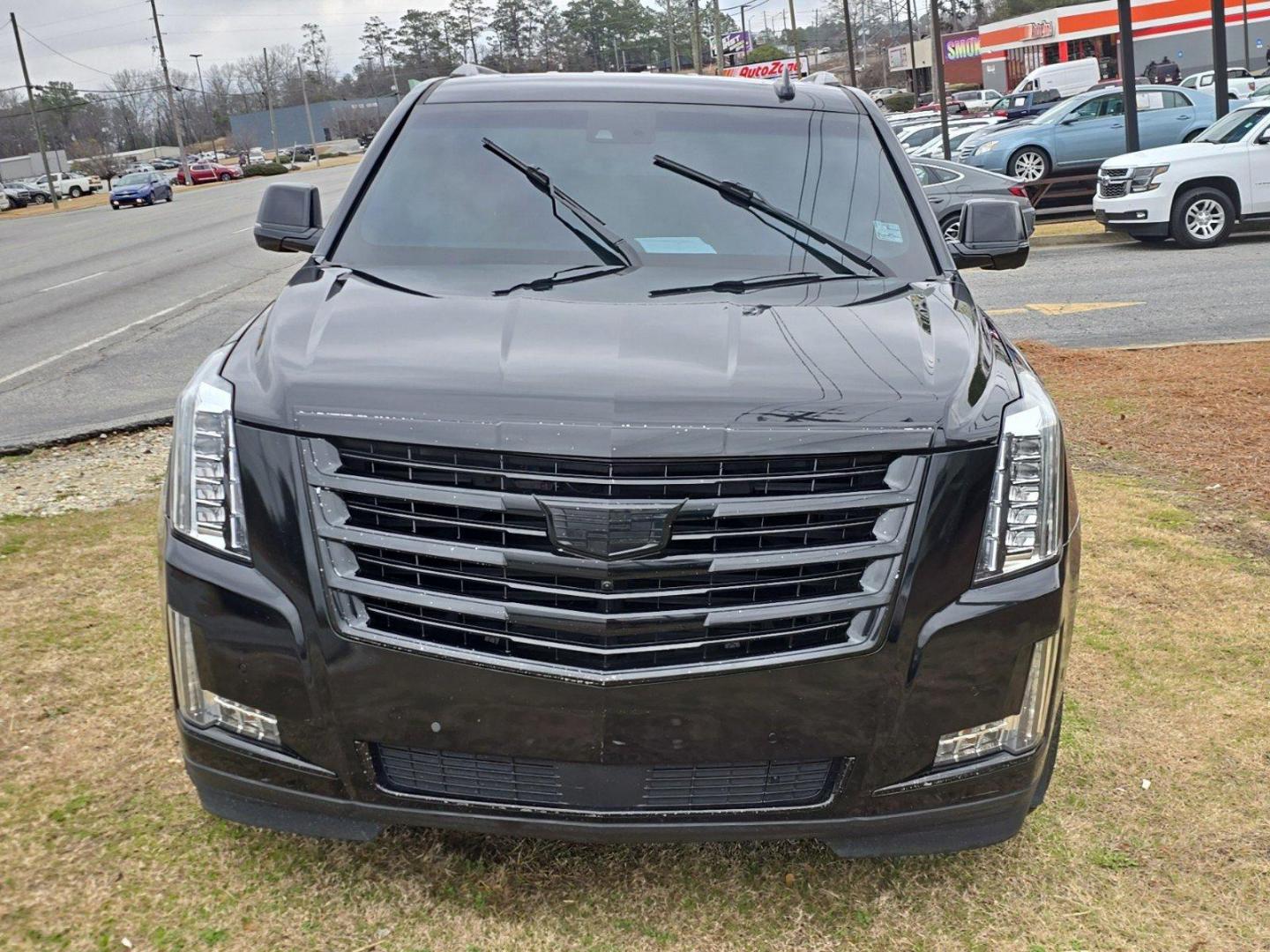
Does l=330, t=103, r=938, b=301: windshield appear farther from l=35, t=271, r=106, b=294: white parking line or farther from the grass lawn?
l=35, t=271, r=106, b=294: white parking line

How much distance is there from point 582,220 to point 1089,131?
66.1 ft

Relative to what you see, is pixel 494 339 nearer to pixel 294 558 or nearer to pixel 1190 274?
pixel 294 558

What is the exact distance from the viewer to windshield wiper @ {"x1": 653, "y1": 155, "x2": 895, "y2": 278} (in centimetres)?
370

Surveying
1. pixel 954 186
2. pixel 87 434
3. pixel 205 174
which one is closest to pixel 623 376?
pixel 87 434

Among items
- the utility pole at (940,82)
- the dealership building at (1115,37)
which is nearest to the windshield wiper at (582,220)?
the utility pole at (940,82)

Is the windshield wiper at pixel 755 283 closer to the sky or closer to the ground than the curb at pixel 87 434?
closer to the sky

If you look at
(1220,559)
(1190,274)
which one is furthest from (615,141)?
(1190,274)

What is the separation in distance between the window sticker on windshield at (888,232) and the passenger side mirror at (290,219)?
186 centimetres

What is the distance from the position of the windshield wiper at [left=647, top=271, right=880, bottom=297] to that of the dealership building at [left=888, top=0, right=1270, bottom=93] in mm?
65464

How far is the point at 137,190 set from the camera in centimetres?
5088

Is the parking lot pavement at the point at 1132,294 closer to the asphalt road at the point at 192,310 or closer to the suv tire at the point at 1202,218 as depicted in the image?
the asphalt road at the point at 192,310

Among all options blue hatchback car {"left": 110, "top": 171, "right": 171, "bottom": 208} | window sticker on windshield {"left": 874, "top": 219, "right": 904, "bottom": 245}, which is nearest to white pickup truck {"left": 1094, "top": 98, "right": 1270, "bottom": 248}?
window sticker on windshield {"left": 874, "top": 219, "right": 904, "bottom": 245}

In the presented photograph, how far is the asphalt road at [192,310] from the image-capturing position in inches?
384

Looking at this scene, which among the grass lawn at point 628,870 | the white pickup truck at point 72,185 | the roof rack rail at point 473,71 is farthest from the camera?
the white pickup truck at point 72,185
